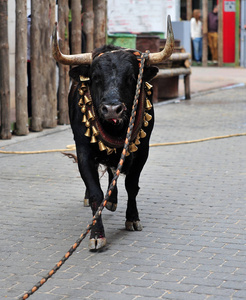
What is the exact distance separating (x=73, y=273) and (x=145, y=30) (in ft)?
38.7

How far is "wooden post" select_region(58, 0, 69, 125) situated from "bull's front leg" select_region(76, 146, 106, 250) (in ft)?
19.4

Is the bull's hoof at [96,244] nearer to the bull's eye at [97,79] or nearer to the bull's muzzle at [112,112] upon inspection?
the bull's muzzle at [112,112]

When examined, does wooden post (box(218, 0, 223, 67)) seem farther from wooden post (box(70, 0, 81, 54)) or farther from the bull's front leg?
the bull's front leg

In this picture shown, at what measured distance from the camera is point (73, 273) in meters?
5.13

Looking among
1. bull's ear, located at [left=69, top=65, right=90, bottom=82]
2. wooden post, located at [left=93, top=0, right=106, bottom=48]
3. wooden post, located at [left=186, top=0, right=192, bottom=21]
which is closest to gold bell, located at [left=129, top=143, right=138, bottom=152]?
bull's ear, located at [left=69, top=65, right=90, bottom=82]

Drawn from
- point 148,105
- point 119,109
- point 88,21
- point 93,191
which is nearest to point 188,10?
point 88,21

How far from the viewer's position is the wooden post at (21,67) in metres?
10.8

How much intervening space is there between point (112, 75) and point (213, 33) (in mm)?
20835

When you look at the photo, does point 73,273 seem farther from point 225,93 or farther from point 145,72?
point 225,93

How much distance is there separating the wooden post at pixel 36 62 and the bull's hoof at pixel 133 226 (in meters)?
5.39

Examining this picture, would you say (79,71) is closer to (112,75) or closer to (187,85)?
(112,75)

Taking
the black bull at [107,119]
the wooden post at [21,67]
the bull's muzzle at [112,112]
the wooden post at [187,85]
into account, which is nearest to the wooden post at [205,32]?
the wooden post at [187,85]

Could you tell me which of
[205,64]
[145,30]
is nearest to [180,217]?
[145,30]

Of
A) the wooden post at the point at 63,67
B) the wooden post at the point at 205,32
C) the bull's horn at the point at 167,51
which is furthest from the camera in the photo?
the wooden post at the point at 205,32
